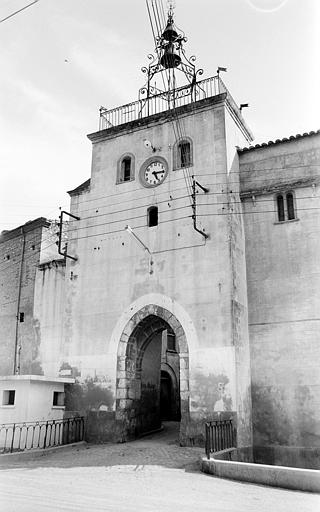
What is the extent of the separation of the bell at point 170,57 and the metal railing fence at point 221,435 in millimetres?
12904

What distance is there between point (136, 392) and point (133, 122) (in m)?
9.79

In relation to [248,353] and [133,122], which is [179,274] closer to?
[248,353]

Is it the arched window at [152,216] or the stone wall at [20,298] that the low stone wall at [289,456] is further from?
the stone wall at [20,298]

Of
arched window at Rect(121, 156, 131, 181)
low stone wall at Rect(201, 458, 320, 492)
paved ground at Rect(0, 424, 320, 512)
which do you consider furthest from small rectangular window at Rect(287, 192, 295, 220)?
Answer: low stone wall at Rect(201, 458, 320, 492)

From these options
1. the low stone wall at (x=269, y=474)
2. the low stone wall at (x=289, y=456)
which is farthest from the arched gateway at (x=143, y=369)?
the low stone wall at (x=269, y=474)

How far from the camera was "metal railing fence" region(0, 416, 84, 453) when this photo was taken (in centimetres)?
1414

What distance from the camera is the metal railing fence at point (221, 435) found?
12.3m

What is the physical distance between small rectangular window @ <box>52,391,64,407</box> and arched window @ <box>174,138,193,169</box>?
8664mm

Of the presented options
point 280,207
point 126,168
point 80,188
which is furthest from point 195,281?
point 80,188

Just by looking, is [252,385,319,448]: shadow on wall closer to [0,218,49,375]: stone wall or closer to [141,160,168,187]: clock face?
[141,160,168,187]: clock face

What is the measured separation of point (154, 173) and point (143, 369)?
697 cm

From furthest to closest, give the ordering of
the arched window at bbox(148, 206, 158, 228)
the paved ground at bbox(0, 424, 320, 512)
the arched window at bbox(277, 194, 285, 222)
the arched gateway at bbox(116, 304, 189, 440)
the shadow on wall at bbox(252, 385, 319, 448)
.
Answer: the arched window at bbox(148, 206, 158, 228)
the arched window at bbox(277, 194, 285, 222)
the arched gateway at bbox(116, 304, 189, 440)
the shadow on wall at bbox(252, 385, 319, 448)
the paved ground at bbox(0, 424, 320, 512)

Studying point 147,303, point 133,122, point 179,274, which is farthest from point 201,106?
point 147,303

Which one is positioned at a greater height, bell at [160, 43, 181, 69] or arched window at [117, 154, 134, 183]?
bell at [160, 43, 181, 69]
